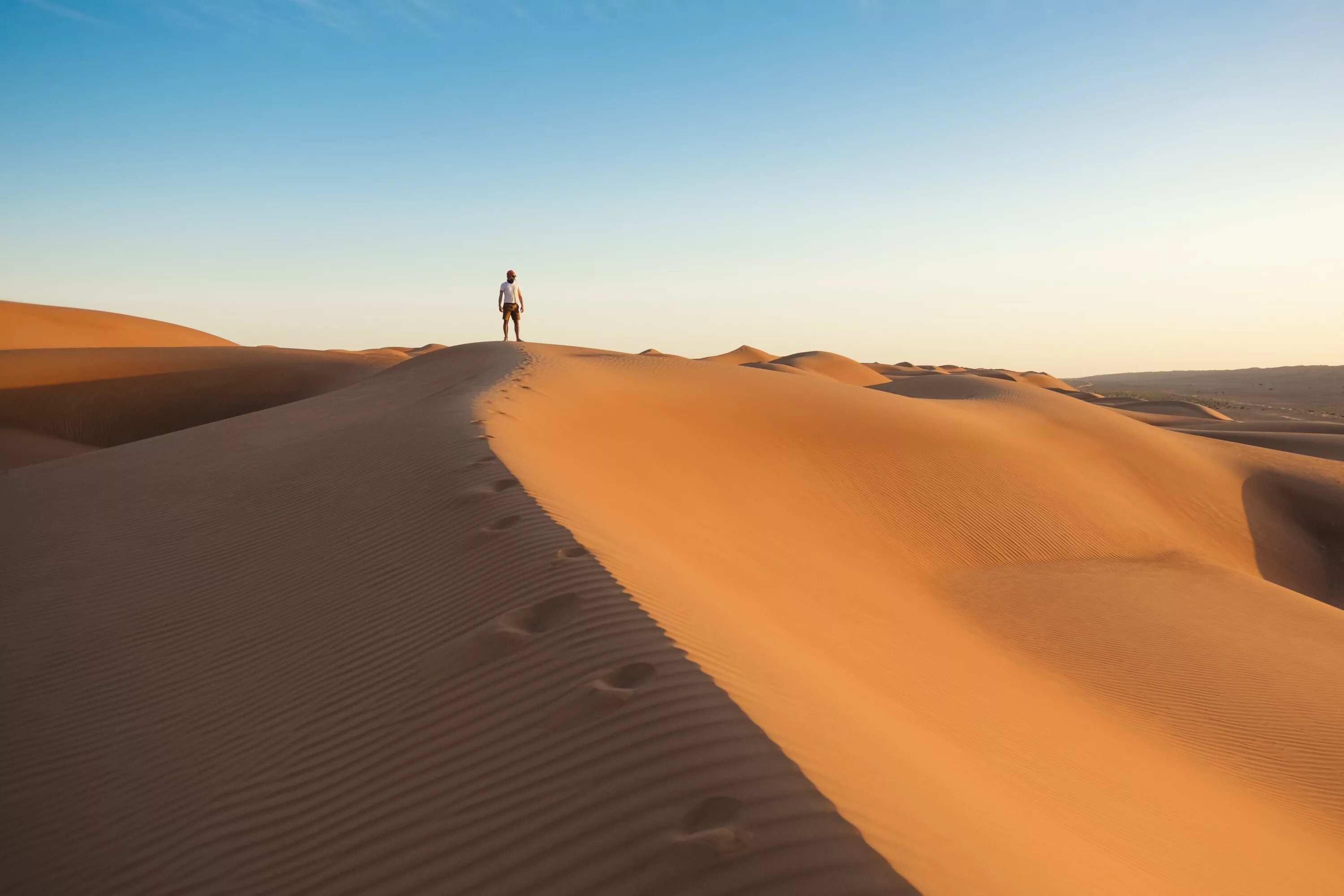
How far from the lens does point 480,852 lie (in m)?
2.62

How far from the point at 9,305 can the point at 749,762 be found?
140ft

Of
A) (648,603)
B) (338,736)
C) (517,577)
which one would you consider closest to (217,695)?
(338,736)

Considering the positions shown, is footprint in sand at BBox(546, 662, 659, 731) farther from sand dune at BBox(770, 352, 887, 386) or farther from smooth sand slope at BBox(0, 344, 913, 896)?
sand dune at BBox(770, 352, 887, 386)

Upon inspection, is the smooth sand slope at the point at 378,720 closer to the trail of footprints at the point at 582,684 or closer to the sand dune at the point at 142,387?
the trail of footprints at the point at 582,684

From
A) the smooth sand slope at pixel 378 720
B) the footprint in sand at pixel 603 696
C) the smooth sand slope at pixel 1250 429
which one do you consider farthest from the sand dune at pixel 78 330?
the smooth sand slope at pixel 1250 429

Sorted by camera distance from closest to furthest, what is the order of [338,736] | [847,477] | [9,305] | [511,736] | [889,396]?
[511,736], [338,736], [847,477], [889,396], [9,305]

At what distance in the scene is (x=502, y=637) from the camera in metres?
3.92

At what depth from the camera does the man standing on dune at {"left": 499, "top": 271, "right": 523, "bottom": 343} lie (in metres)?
18.8

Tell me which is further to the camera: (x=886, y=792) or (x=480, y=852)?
(x=886, y=792)

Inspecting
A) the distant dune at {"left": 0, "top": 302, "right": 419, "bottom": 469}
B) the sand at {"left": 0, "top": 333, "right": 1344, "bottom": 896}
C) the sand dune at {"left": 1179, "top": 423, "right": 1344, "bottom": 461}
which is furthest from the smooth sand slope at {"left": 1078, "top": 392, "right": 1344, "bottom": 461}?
the distant dune at {"left": 0, "top": 302, "right": 419, "bottom": 469}

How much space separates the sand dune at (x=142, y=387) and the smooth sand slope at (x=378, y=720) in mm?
13910

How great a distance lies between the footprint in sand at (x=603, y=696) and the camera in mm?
3113

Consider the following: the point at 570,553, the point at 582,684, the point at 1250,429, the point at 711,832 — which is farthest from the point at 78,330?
the point at 1250,429

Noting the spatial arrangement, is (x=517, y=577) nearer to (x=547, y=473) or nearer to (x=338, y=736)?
(x=338, y=736)
